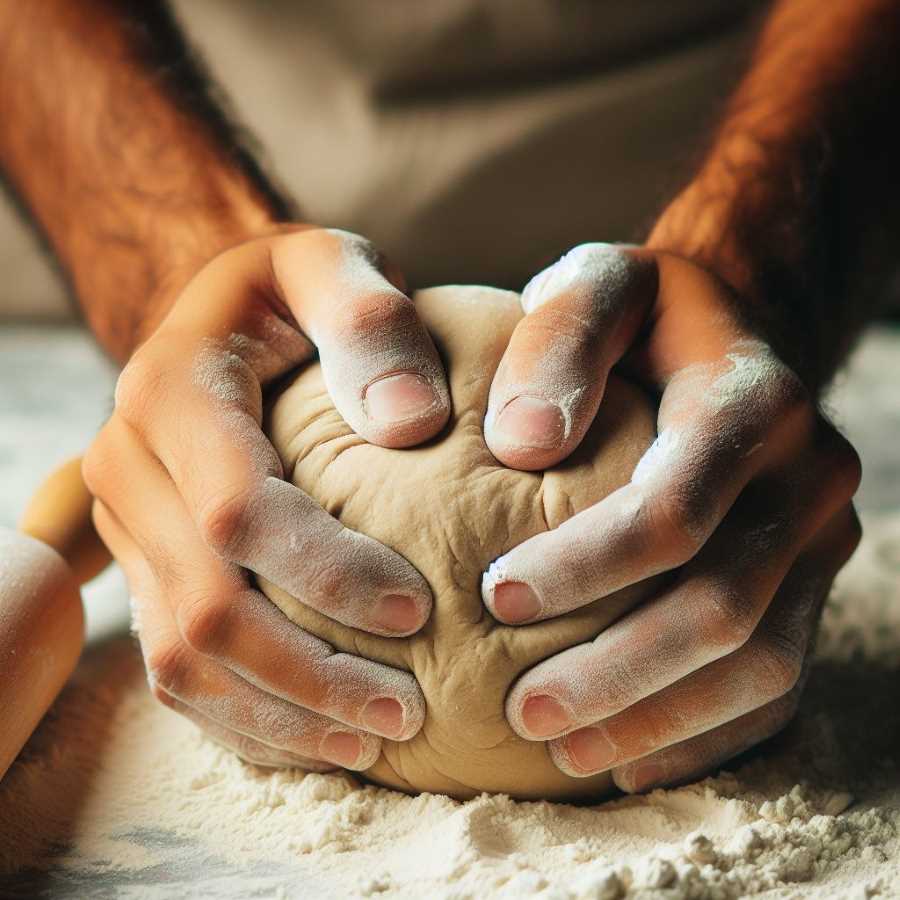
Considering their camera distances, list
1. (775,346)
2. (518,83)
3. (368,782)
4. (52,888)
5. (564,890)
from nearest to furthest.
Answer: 1. (564,890)
2. (52,888)
3. (368,782)
4. (775,346)
5. (518,83)

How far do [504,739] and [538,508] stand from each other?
21cm

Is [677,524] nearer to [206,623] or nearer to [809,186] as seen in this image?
[206,623]

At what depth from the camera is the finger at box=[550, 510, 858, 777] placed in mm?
915

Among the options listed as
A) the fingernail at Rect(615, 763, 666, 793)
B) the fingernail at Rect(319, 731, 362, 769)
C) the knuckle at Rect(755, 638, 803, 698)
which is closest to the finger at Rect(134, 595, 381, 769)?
the fingernail at Rect(319, 731, 362, 769)

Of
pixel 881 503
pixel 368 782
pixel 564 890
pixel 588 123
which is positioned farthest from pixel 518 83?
pixel 564 890

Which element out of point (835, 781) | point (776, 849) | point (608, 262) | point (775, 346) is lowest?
point (835, 781)

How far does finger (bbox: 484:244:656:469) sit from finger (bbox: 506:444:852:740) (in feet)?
0.53

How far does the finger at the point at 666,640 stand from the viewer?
88 centimetres

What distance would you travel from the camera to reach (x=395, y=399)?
94 cm

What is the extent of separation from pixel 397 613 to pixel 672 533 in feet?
0.79

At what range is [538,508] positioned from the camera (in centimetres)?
94

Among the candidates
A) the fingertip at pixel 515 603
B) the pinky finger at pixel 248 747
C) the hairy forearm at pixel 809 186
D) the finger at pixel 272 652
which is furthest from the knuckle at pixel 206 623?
the hairy forearm at pixel 809 186

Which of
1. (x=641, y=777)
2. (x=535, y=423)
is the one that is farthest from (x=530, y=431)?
(x=641, y=777)

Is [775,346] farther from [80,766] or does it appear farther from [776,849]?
[80,766]
